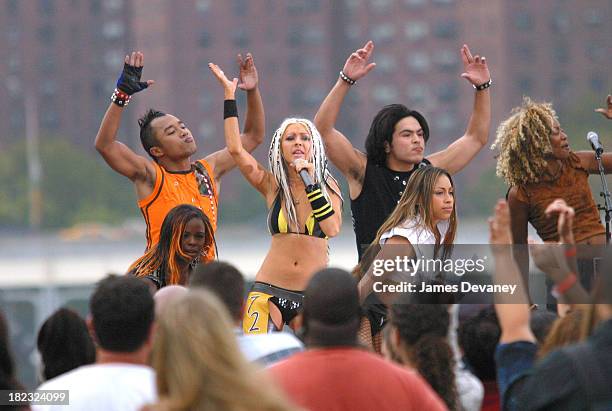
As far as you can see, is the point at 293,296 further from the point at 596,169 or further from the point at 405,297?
the point at 596,169

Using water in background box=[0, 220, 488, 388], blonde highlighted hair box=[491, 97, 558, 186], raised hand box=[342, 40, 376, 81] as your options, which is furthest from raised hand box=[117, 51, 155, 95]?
water in background box=[0, 220, 488, 388]

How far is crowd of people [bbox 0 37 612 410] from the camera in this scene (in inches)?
144

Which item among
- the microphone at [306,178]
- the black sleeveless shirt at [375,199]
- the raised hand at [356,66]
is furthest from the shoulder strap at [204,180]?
the microphone at [306,178]

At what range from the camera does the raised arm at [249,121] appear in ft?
26.1

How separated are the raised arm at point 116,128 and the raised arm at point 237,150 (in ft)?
1.63

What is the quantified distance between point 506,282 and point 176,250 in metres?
3.12

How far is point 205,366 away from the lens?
3322 millimetres

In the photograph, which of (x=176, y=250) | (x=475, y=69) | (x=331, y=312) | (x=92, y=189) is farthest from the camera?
(x=92, y=189)

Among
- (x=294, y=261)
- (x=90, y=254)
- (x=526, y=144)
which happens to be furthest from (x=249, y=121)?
(x=90, y=254)

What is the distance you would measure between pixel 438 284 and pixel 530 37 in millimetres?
87877

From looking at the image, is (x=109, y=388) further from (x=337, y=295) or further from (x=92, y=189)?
(x=92, y=189)

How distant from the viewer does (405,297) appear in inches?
245

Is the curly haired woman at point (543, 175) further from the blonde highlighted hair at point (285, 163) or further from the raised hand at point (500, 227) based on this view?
the raised hand at point (500, 227)

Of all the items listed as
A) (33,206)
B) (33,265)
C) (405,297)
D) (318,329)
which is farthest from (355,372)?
(33,206)
